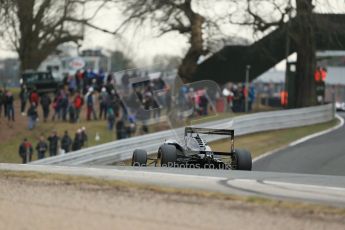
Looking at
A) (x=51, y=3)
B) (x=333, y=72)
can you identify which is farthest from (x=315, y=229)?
(x=333, y=72)

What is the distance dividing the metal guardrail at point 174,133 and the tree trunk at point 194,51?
8.51m

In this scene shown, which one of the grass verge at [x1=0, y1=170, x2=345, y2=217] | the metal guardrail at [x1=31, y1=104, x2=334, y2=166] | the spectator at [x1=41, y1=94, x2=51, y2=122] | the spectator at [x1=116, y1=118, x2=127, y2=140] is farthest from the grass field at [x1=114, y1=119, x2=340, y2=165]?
the grass verge at [x1=0, y1=170, x2=345, y2=217]

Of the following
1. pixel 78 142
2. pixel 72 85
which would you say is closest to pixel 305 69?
pixel 72 85

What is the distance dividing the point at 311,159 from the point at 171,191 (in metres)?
13.5

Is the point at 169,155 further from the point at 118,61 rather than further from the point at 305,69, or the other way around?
the point at 118,61

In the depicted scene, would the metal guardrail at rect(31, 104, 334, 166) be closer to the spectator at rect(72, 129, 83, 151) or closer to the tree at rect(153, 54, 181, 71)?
the spectator at rect(72, 129, 83, 151)

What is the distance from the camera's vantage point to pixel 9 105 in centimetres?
3475

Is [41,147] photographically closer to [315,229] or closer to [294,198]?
[294,198]

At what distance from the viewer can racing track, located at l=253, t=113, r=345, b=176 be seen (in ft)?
65.2

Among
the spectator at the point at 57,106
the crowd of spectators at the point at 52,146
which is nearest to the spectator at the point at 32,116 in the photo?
the spectator at the point at 57,106

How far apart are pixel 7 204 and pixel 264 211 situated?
2.94 m

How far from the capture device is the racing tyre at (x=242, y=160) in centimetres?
1436

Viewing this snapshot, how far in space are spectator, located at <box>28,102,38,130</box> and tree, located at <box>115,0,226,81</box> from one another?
27.1 ft

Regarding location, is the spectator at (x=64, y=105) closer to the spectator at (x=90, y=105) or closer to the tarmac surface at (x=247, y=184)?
the spectator at (x=90, y=105)
